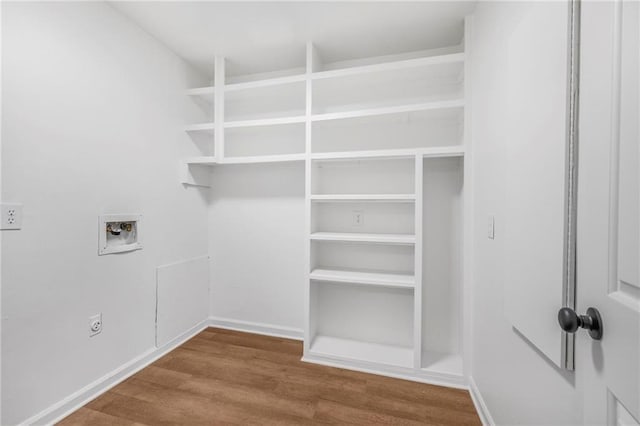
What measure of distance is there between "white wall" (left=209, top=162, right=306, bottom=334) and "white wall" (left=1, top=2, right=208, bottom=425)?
0.57 meters

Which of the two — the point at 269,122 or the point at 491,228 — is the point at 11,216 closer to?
the point at 269,122

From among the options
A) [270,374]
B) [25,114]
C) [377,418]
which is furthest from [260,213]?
[377,418]

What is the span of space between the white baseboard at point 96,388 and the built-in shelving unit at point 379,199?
3.96 feet

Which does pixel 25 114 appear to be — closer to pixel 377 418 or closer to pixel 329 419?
pixel 329 419

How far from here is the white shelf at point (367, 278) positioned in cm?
204

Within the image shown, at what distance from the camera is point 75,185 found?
5.47 feet

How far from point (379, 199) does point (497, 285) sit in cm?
93

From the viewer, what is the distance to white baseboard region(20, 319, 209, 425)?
1518 millimetres

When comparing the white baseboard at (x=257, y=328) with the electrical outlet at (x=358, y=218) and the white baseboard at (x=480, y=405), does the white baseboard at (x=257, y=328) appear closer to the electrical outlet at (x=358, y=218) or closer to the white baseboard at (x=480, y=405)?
the electrical outlet at (x=358, y=218)

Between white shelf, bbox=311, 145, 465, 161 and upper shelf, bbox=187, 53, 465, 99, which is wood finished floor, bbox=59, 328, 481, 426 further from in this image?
upper shelf, bbox=187, 53, 465, 99

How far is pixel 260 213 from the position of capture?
2.69 metres

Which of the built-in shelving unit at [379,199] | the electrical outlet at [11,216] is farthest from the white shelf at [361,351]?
the electrical outlet at [11,216]

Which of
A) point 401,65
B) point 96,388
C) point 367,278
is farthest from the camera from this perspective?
point 367,278

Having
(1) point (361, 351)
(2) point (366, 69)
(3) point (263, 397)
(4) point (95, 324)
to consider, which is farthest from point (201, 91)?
(1) point (361, 351)
